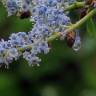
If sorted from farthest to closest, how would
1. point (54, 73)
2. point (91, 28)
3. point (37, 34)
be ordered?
point (54, 73), point (91, 28), point (37, 34)

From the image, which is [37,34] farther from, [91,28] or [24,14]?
[91,28]

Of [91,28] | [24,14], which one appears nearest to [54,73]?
[91,28]

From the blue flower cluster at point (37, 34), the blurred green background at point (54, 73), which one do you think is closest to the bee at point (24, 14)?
the blue flower cluster at point (37, 34)

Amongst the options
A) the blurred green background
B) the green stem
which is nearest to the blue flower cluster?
the green stem

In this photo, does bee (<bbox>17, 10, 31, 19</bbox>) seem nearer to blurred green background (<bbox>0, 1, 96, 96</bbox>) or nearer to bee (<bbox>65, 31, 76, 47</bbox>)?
bee (<bbox>65, 31, 76, 47</bbox>)

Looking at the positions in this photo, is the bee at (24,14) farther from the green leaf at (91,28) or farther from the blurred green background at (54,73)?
the blurred green background at (54,73)

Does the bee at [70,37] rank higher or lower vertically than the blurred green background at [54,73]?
lower

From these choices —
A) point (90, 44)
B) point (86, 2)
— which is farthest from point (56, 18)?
point (90, 44)

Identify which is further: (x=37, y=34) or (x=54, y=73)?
(x=54, y=73)
